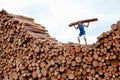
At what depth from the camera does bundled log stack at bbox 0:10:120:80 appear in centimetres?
787

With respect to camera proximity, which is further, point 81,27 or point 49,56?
point 81,27

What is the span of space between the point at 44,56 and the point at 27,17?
2.53m

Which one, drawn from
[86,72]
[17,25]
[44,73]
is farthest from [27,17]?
[86,72]

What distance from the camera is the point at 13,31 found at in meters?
9.80

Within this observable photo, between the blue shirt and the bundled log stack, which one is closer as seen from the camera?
the bundled log stack

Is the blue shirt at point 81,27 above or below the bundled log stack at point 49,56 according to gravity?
above

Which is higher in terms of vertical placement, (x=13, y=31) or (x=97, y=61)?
(x=13, y=31)

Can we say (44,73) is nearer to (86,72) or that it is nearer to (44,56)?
(44,56)

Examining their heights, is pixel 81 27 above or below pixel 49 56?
above

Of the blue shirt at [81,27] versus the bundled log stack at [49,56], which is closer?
the bundled log stack at [49,56]

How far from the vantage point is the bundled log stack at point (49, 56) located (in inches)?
310

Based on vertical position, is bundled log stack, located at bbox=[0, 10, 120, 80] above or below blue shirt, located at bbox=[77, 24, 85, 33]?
below

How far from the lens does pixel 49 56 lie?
869 cm

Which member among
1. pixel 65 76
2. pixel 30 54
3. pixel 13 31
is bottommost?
pixel 65 76
